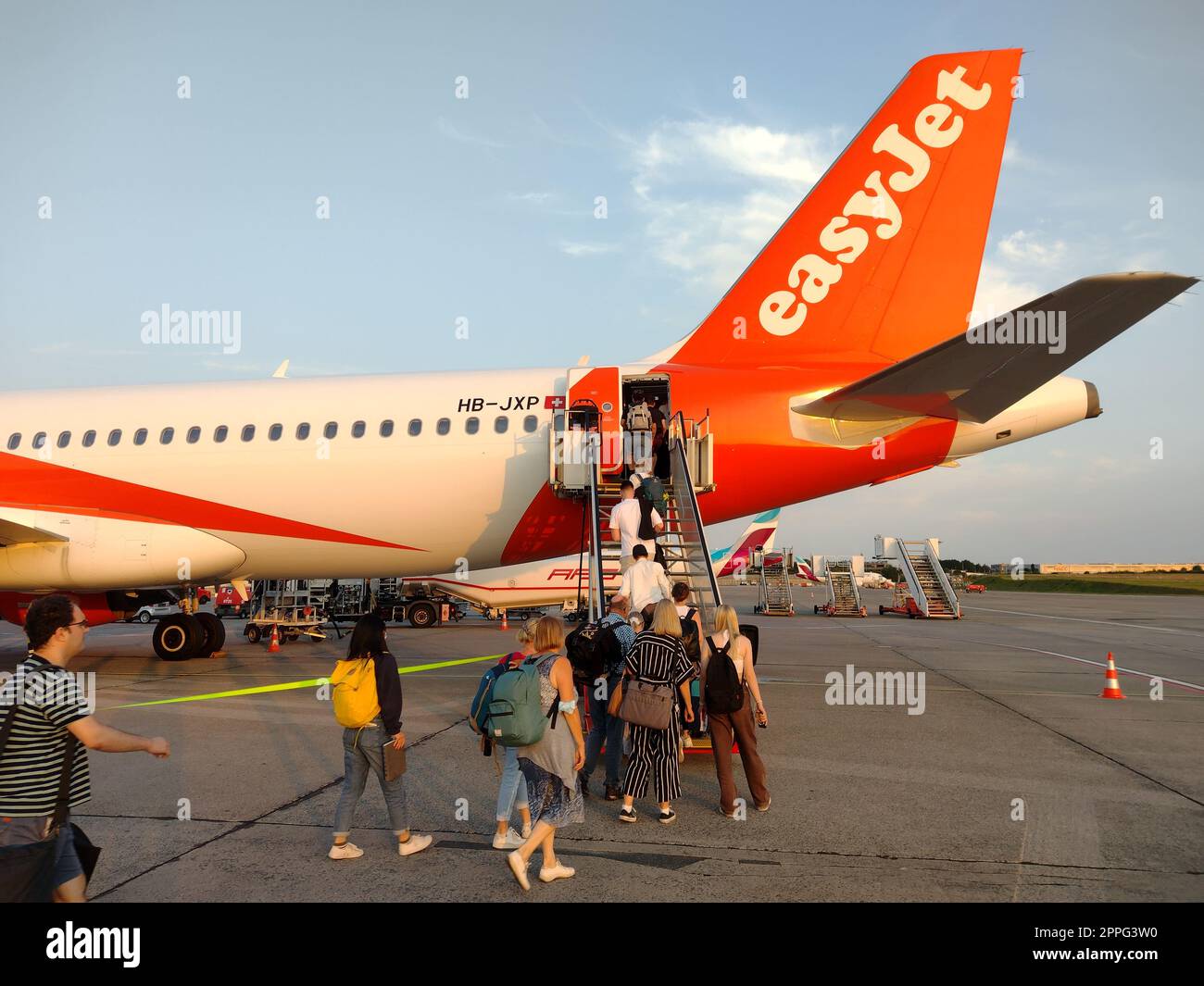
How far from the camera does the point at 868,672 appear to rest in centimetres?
1381

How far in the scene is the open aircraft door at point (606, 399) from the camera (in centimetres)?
1198

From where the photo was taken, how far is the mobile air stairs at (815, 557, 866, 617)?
35.1 m

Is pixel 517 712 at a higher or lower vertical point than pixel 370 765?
higher

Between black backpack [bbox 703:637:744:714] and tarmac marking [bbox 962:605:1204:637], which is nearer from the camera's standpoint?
black backpack [bbox 703:637:744:714]

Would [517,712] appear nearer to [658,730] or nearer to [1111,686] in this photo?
[658,730]

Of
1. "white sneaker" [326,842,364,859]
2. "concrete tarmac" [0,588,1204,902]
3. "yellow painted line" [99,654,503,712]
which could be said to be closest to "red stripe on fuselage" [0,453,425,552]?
"yellow painted line" [99,654,503,712]

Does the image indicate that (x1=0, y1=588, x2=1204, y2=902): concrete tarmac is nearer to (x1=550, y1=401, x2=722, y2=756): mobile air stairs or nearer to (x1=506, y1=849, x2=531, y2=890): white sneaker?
(x1=506, y1=849, x2=531, y2=890): white sneaker

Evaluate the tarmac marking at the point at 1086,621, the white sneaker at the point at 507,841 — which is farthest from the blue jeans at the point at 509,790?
the tarmac marking at the point at 1086,621

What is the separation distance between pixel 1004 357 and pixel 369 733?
814 cm

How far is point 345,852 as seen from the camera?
5176 mm

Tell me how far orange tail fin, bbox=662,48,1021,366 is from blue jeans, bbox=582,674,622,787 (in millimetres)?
7928

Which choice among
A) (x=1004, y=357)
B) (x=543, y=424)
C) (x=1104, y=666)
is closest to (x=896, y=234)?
(x=1004, y=357)

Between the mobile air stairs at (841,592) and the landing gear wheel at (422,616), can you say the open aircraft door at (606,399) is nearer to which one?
the landing gear wheel at (422,616)
